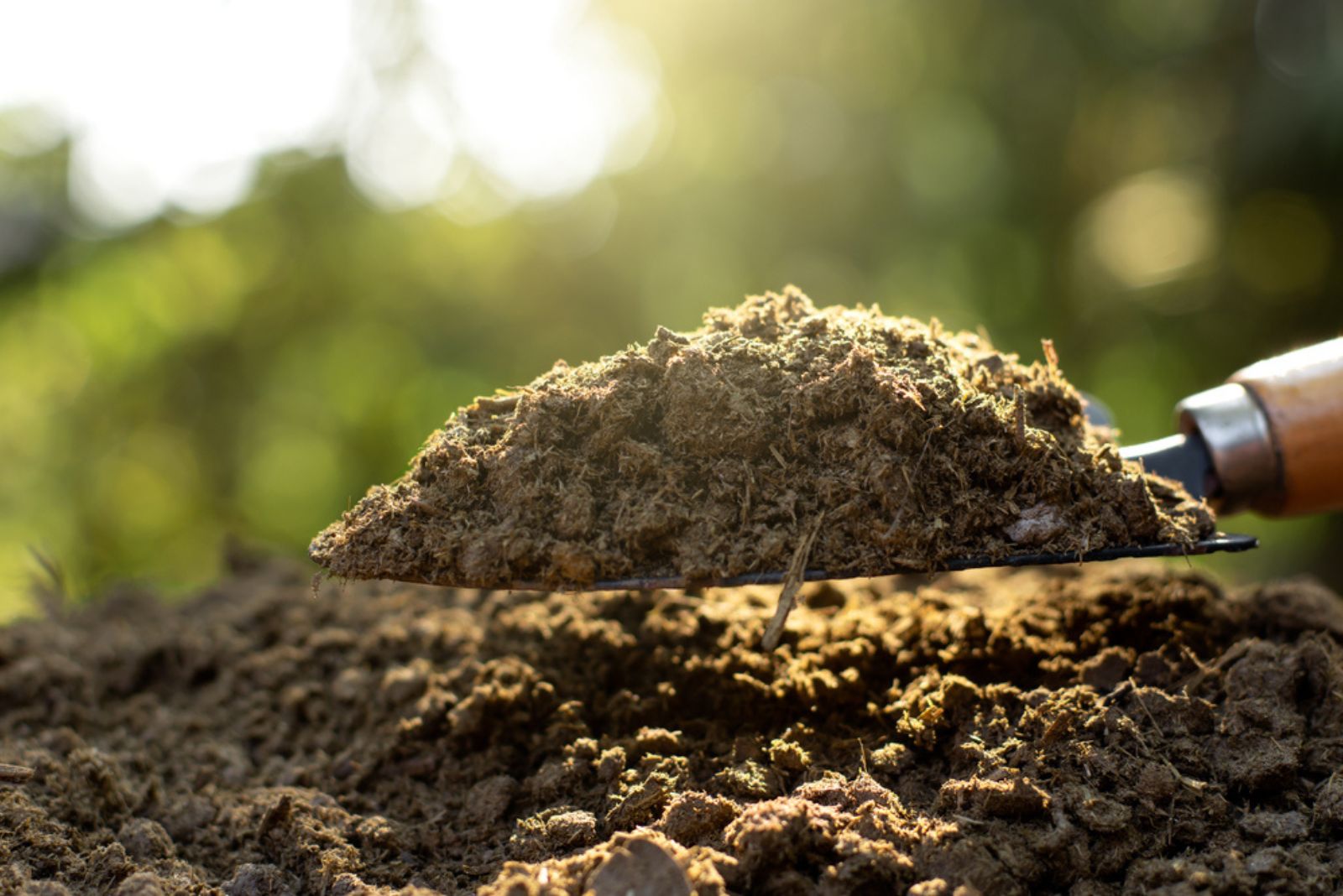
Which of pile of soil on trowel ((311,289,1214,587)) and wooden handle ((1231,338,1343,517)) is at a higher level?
wooden handle ((1231,338,1343,517))

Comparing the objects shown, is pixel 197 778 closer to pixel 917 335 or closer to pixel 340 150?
pixel 917 335

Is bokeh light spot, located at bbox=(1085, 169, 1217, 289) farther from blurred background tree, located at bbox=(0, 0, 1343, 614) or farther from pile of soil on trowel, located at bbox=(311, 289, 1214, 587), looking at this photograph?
pile of soil on trowel, located at bbox=(311, 289, 1214, 587)

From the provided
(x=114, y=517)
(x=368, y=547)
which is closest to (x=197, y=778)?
(x=368, y=547)

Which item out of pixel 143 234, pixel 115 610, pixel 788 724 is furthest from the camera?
pixel 143 234

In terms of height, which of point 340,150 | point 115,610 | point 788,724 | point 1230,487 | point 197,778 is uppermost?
point 340,150

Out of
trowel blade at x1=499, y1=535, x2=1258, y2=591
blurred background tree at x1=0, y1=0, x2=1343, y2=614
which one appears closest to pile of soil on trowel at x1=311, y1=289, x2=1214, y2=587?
trowel blade at x1=499, y1=535, x2=1258, y2=591

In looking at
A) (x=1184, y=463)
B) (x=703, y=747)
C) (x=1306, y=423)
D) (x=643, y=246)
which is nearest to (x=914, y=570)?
(x=703, y=747)
